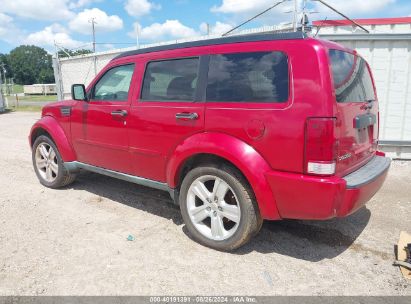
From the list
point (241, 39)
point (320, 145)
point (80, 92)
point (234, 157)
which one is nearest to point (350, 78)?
point (320, 145)

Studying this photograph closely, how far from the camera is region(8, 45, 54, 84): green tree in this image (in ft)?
350

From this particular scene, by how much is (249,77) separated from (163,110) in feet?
3.33

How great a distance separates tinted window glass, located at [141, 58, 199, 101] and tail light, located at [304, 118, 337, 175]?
1.26 meters

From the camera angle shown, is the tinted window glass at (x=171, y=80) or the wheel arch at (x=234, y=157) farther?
the tinted window glass at (x=171, y=80)

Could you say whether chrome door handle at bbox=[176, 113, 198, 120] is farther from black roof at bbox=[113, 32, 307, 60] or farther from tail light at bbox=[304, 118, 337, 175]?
tail light at bbox=[304, 118, 337, 175]

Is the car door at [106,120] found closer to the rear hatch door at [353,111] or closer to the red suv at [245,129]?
the red suv at [245,129]

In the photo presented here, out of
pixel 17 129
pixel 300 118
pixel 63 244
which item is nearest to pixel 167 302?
Answer: pixel 63 244

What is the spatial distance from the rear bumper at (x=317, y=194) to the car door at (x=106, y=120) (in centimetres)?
196

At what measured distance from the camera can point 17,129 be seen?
12891 millimetres

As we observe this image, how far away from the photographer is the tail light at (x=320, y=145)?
2.71 m

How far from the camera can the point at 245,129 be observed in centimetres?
306

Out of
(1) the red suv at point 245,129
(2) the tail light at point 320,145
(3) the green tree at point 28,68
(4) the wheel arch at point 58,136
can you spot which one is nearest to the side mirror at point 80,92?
(1) the red suv at point 245,129

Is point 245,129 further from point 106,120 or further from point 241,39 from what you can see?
point 106,120

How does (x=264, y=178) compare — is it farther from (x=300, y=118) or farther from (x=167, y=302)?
(x=167, y=302)
